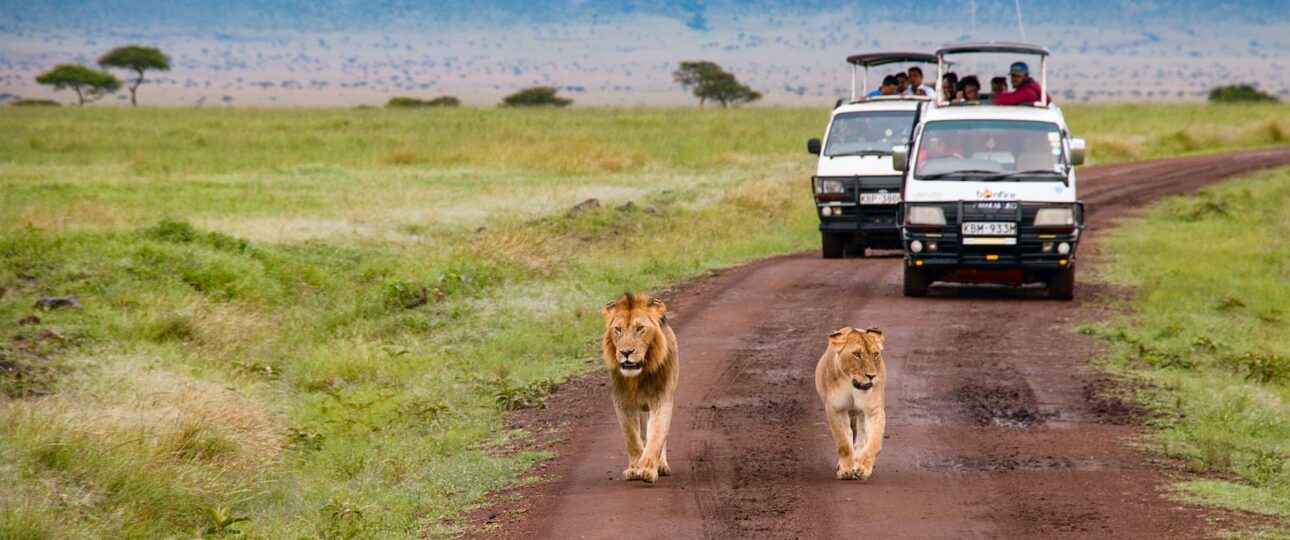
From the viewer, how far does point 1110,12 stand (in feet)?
640

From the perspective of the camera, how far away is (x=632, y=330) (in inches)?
314

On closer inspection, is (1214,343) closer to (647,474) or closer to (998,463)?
(998,463)

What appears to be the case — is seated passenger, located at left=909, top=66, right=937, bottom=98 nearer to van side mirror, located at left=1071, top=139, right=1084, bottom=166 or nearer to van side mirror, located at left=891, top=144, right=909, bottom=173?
van side mirror, located at left=891, top=144, right=909, bottom=173

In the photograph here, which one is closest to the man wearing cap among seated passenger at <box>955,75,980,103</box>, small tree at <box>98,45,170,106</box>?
seated passenger at <box>955,75,980,103</box>

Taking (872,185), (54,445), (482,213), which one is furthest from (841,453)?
(482,213)

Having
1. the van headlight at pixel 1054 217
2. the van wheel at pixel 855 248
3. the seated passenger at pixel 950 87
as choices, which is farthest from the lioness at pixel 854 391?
the van wheel at pixel 855 248

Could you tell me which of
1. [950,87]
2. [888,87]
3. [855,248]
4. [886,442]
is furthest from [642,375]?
[888,87]

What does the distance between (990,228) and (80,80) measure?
82562mm

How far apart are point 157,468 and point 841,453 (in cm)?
387

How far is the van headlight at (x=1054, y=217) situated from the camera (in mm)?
14805

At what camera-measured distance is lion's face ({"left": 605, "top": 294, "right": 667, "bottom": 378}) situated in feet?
25.8

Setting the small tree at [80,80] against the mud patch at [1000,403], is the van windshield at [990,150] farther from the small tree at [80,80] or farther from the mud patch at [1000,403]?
the small tree at [80,80]

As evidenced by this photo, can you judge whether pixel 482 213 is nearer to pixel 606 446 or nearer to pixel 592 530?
pixel 606 446

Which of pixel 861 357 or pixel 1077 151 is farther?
pixel 1077 151
